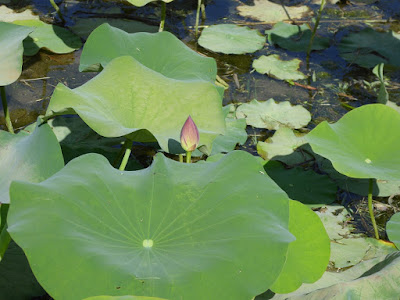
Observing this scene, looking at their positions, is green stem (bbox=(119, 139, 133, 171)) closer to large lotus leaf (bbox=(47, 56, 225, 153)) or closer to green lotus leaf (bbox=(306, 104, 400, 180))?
large lotus leaf (bbox=(47, 56, 225, 153))

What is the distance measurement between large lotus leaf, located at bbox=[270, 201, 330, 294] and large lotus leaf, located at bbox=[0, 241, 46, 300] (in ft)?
2.66

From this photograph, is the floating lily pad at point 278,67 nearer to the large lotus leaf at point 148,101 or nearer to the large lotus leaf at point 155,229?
the large lotus leaf at point 148,101

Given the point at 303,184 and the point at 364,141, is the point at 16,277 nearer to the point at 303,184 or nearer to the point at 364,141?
the point at 303,184

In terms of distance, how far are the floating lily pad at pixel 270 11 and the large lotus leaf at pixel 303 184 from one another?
1788mm

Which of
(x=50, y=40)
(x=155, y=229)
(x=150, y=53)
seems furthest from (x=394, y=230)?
(x=50, y=40)

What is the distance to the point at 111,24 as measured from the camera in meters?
3.54

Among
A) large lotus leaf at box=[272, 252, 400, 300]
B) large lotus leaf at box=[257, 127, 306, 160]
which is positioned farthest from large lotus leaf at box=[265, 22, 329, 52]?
large lotus leaf at box=[272, 252, 400, 300]

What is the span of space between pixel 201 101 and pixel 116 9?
2171mm

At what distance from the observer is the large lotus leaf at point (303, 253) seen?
147 centimetres

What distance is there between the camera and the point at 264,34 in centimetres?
367

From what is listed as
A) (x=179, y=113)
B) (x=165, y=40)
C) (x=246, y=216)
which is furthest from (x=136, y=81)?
(x=246, y=216)

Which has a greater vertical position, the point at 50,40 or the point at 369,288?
the point at 369,288

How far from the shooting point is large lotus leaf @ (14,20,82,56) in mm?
3172

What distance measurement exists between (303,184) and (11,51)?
4.61 ft
